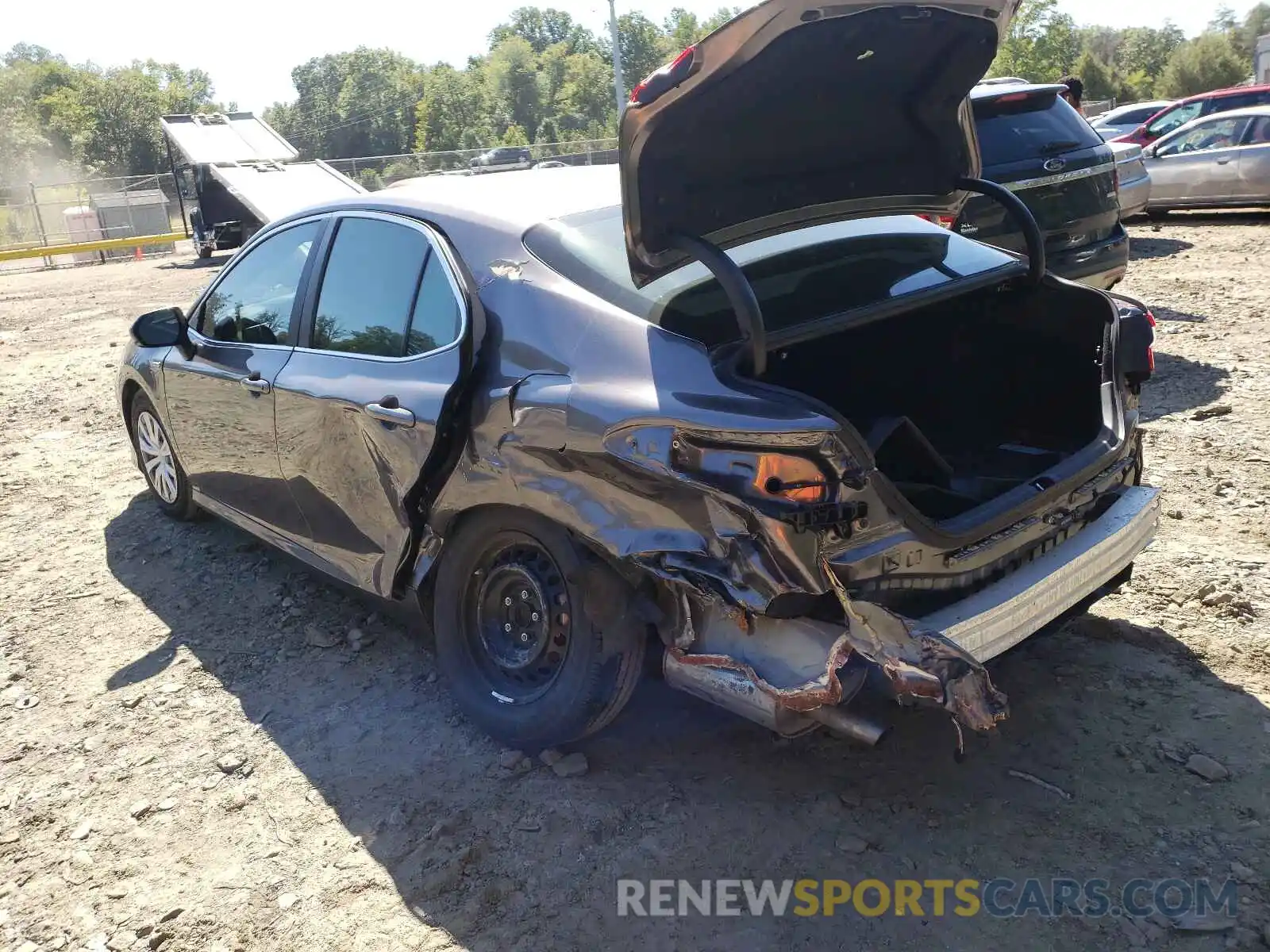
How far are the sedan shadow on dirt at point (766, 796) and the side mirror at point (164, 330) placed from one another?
1.56 meters

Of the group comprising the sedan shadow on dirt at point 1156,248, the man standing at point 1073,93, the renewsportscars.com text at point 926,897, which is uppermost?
the man standing at point 1073,93

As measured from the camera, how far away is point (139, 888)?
2982 millimetres

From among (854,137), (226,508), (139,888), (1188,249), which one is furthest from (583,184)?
(1188,249)

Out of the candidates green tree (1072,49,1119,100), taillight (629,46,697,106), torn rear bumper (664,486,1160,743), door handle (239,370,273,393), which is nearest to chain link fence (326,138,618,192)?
door handle (239,370,273,393)

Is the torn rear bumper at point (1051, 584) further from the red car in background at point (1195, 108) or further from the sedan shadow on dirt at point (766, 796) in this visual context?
the red car in background at point (1195, 108)

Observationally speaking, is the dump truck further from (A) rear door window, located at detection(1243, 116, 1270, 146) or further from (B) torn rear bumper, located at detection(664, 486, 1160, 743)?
(B) torn rear bumper, located at detection(664, 486, 1160, 743)

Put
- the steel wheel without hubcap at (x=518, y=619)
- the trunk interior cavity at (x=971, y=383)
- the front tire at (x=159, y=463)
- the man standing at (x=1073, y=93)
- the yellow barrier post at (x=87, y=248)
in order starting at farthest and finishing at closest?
1. the yellow barrier post at (x=87, y=248)
2. the man standing at (x=1073, y=93)
3. the front tire at (x=159, y=463)
4. the trunk interior cavity at (x=971, y=383)
5. the steel wheel without hubcap at (x=518, y=619)

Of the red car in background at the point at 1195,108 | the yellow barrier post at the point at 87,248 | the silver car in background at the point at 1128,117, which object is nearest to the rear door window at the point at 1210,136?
the red car in background at the point at 1195,108

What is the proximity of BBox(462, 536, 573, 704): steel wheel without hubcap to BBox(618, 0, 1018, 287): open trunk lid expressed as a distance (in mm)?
929

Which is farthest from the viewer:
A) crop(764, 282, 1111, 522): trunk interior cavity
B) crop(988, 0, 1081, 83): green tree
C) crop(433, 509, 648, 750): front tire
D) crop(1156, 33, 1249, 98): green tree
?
crop(1156, 33, 1249, 98): green tree

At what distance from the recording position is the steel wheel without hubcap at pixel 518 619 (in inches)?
125

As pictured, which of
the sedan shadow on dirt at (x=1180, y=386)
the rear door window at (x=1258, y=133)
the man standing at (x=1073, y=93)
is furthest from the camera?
the rear door window at (x=1258, y=133)

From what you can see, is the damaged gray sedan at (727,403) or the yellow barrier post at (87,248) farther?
the yellow barrier post at (87,248)

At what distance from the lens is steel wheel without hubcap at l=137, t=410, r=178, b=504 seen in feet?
18.1
